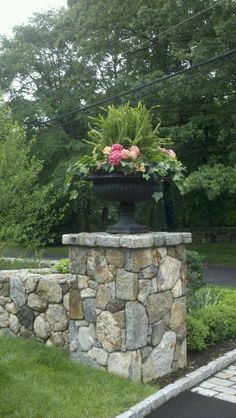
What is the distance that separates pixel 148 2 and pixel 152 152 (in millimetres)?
12708

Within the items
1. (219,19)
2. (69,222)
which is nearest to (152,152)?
(219,19)

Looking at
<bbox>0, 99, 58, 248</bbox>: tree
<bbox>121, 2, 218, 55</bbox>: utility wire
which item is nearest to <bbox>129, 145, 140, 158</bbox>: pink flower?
<bbox>0, 99, 58, 248</bbox>: tree

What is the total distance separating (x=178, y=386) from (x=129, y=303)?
2.89ft

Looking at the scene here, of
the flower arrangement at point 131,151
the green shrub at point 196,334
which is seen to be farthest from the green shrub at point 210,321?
the flower arrangement at point 131,151

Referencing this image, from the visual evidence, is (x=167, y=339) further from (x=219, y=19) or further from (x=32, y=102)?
(x=32, y=102)

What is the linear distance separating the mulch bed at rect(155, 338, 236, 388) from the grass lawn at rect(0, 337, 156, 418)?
35 cm

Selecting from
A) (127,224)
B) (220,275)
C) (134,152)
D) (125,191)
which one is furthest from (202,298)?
(220,275)

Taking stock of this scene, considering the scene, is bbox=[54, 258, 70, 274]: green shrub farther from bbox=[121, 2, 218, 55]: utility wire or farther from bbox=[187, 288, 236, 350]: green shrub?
bbox=[121, 2, 218, 55]: utility wire

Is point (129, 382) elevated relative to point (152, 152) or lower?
lower

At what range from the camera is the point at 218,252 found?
58.6ft

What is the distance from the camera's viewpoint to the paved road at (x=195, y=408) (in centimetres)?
396

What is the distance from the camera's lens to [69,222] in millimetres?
27188

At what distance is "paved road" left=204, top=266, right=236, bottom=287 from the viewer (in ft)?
36.9

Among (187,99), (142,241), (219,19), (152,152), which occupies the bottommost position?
(142,241)
